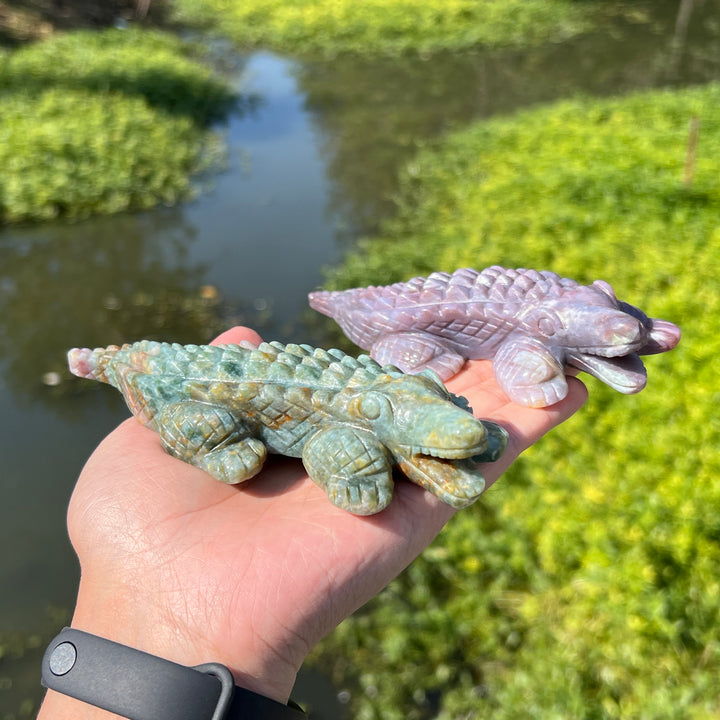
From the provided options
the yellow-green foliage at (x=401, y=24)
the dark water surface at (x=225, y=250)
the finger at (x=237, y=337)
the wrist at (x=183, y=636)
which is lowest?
the dark water surface at (x=225, y=250)

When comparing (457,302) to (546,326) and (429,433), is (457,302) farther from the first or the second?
(429,433)

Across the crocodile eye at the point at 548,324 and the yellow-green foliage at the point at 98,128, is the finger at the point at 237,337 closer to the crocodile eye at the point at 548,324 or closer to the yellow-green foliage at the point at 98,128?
the crocodile eye at the point at 548,324

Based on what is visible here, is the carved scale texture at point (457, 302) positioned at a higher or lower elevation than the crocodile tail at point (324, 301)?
higher

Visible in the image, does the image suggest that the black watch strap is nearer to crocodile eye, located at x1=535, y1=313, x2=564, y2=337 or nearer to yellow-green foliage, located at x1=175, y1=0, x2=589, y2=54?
crocodile eye, located at x1=535, y1=313, x2=564, y2=337

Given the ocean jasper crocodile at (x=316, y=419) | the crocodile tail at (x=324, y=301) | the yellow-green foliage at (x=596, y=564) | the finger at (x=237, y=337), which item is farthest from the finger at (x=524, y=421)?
the finger at (x=237, y=337)

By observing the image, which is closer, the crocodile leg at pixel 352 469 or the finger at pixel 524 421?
the crocodile leg at pixel 352 469

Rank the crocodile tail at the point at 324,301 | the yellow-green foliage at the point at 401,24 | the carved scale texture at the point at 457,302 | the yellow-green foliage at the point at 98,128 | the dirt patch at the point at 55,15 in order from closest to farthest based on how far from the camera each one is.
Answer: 1. the carved scale texture at the point at 457,302
2. the crocodile tail at the point at 324,301
3. the yellow-green foliage at the point at 98,128
4. the dirt patch at the point at 55,15
5. the yellow-green foliage at the point at 401,24

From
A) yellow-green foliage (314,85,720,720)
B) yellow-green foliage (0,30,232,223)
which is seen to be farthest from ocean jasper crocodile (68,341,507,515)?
yellow-green foliage (0,30,232,223)

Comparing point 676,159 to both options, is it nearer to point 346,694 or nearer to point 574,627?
point 574,627
